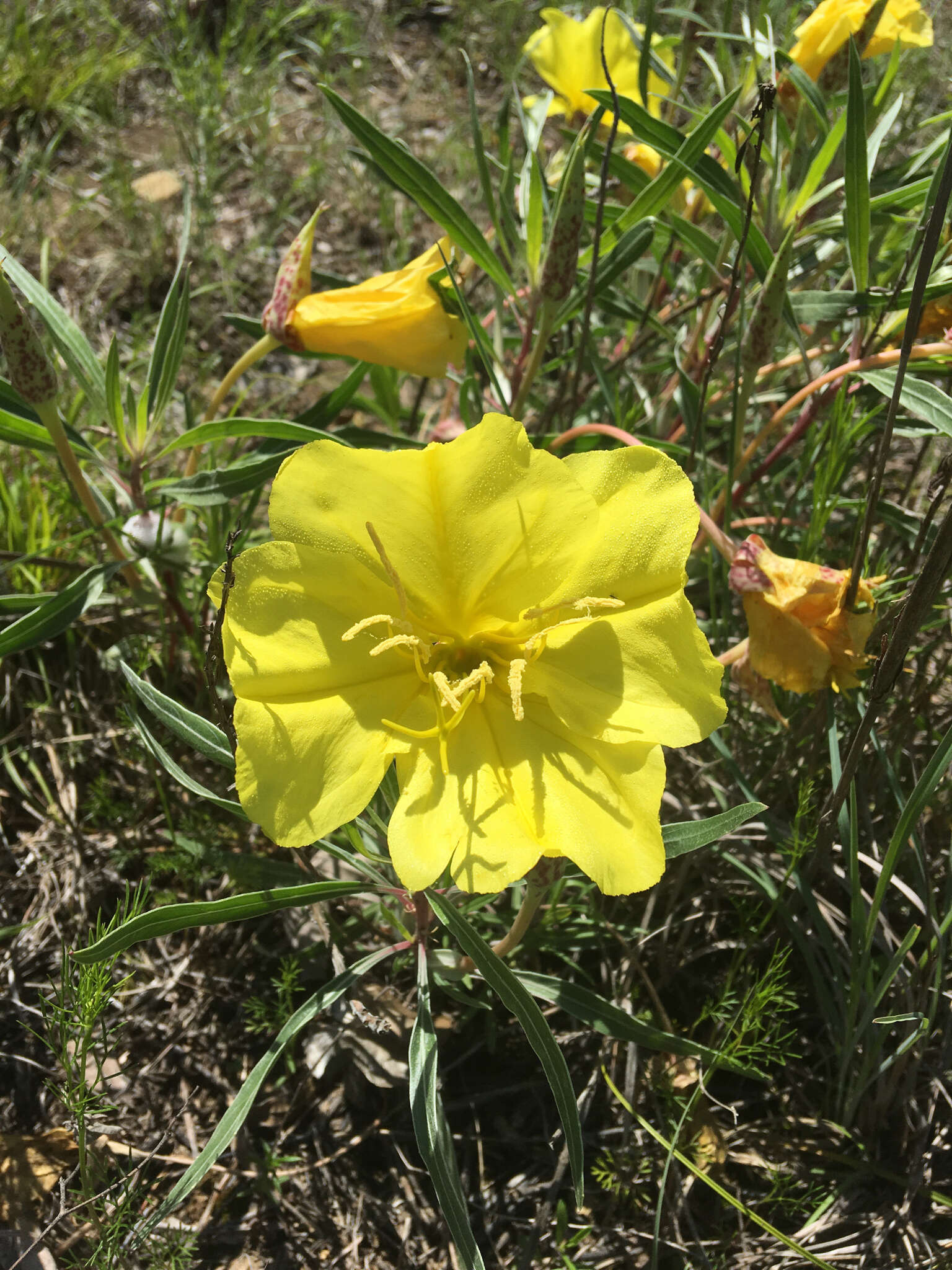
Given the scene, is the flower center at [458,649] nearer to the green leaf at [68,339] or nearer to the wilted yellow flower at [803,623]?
the wilted yellow flower at [803,623]

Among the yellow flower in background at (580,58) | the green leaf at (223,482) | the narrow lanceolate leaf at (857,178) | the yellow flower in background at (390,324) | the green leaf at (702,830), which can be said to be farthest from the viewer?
the yellow flower in background at (580,58)

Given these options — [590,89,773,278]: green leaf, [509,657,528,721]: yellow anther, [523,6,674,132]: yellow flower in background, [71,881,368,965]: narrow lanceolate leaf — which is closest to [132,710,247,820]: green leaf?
[71,881,368,965]: narrow lanceolate leaf

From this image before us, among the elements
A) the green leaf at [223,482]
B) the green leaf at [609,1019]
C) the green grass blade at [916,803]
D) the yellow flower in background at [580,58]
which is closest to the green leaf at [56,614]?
the green leaf at [223,482]

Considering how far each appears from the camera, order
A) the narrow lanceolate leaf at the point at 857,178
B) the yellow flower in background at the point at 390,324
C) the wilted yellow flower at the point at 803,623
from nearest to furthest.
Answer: the wilted yellow flower at the point at 803,623 < the narrow lanceolate leaf at the point at 857,178 < the yellow flower in background at the point at 390,324

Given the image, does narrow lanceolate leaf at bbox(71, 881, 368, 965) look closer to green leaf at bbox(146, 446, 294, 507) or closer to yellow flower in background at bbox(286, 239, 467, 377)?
green leaf at bbox(146, 446, 294, 507)

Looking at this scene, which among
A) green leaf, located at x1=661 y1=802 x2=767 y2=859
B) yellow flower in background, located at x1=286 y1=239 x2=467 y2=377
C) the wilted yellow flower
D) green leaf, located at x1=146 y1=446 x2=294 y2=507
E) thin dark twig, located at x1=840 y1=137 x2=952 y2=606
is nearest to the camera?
thin dark twig, located at x1=840 y1=137 x2=952 y2=606
